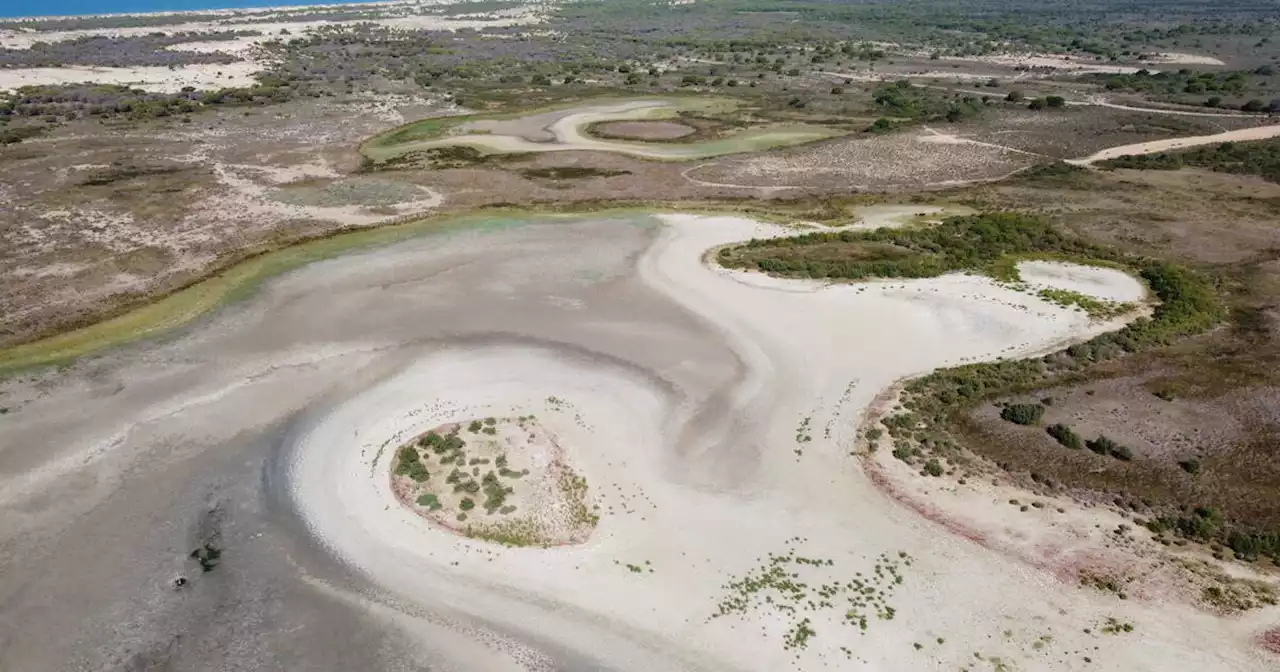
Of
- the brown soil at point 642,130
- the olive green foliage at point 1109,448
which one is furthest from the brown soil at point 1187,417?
the brown soil at point 642,130

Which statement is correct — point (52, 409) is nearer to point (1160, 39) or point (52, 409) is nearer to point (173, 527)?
point (173, 527)

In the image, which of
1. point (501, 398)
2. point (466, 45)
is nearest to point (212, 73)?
point (466, 45)

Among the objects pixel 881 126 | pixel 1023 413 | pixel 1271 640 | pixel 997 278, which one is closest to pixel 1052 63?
pixel 881 126

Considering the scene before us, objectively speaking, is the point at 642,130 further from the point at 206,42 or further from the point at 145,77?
the point at 206,42

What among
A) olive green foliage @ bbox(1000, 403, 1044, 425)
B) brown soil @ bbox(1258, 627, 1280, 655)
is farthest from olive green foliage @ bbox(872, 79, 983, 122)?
brown soil @ bbox(1258, 627, 1280, 655)

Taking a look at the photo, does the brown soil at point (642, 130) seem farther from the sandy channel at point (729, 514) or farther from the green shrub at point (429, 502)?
the green shrub at point (429, 502)
